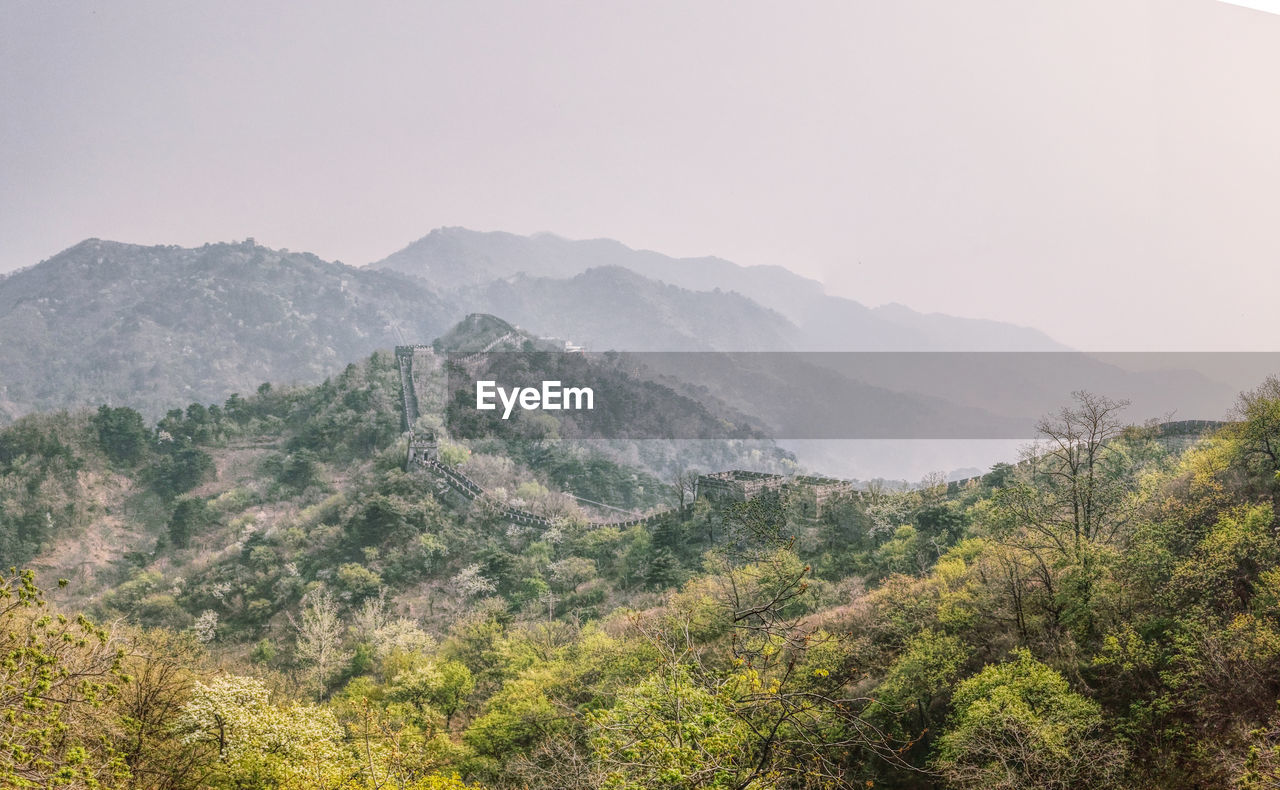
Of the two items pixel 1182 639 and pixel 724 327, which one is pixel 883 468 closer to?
pixel 724 327

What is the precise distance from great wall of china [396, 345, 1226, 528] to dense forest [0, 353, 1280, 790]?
0.66 metres

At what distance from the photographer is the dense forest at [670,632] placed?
7.52 m

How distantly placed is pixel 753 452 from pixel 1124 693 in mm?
64711

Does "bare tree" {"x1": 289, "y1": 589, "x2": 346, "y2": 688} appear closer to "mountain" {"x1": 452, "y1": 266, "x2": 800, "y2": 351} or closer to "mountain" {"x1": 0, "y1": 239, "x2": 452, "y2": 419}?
"mountain" {"x1": 0, "y1": 239, "x2": 452, "y2": 419}

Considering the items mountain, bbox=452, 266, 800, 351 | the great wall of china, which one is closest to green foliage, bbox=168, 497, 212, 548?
the great wall of china

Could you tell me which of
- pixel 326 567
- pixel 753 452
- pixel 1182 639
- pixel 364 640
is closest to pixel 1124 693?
pixel 1182 639

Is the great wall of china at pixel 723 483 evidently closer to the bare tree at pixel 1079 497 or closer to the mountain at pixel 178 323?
the bare tree at pixel 1079 497

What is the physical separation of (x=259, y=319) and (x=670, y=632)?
124169 mm

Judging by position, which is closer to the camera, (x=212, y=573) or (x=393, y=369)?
(x=212, y=573)

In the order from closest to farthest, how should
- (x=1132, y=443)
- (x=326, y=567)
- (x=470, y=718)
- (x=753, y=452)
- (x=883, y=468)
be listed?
(x=470, y=718)
(x=1132, y=443)
(x=326, y=567)
(x=753, y=452)
(x=883, y=468)

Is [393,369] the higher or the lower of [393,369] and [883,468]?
the higher

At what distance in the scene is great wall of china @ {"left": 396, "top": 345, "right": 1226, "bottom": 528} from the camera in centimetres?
2620

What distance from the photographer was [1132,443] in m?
26.5

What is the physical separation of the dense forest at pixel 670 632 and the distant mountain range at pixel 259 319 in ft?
214
